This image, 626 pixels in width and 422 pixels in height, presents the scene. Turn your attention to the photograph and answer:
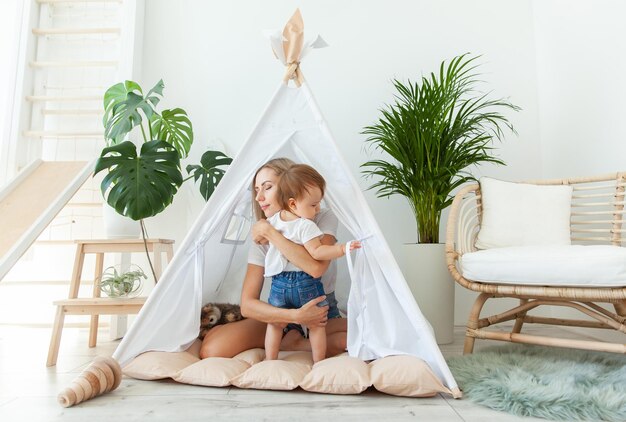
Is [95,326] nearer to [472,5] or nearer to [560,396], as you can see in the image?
[560,396]

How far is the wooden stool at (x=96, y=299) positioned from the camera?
1893mm

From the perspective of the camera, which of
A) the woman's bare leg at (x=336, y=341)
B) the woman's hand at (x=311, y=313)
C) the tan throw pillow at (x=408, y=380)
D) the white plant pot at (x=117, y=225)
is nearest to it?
the tan throw pillow at (x=408, y=380)

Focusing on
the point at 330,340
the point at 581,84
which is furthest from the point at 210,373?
the point at 581,84

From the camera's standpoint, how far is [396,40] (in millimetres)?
2959

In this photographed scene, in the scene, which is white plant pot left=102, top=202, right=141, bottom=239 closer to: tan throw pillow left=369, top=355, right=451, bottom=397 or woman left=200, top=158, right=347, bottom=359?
woman left=200, top=158, right=347, bottom=359

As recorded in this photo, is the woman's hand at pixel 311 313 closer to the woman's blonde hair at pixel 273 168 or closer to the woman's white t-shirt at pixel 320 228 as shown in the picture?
the woman's white t-shirt at pixel 320 228

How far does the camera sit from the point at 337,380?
138cm

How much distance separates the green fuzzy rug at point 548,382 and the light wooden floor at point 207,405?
7 centimetres

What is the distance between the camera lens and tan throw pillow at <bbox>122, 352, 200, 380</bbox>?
4.95 feet

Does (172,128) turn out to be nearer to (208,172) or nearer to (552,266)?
(208,172)

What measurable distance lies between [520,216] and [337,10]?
1.86 m

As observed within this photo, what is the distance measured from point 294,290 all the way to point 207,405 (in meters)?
0.51

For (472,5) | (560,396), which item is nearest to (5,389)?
(560,396)

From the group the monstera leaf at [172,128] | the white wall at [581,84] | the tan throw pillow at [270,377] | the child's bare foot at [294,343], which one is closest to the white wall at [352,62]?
the white wall at [581,84]
